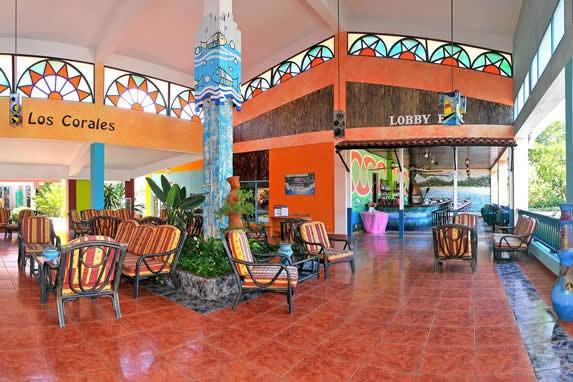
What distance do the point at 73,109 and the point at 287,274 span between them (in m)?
10.5

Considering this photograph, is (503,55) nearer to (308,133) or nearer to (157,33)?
(308,133)

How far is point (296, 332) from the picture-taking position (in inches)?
142

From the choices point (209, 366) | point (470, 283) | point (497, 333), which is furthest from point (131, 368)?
point (470, 283)

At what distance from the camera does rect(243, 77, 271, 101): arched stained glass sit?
14.3 metres

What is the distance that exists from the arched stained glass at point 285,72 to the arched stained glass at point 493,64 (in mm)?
5775

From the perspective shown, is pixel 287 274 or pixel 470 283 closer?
pixel 287 274

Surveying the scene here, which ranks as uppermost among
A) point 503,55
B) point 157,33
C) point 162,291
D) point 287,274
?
point 157,33

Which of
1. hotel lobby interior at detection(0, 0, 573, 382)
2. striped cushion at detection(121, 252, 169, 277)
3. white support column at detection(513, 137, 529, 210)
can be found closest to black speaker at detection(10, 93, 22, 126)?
hotel lobby interior at detection(0, 0, 573, 382)

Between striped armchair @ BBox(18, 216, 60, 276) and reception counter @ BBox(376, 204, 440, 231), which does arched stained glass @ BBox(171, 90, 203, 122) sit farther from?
reception counter @ BBox(376, 204, 440, 231)

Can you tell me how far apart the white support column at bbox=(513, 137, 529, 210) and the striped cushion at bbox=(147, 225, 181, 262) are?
9476mm

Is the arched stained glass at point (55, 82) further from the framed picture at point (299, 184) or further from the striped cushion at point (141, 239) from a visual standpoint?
the striped cushion at point (141, 239)

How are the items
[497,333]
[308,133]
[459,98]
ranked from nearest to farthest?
[497,333]
[459,98]
[308,133]


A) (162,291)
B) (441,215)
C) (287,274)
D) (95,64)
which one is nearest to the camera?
(287,274)

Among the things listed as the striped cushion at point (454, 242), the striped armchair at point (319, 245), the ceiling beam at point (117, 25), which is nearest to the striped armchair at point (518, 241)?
the striped cushion at point (454, 242)
